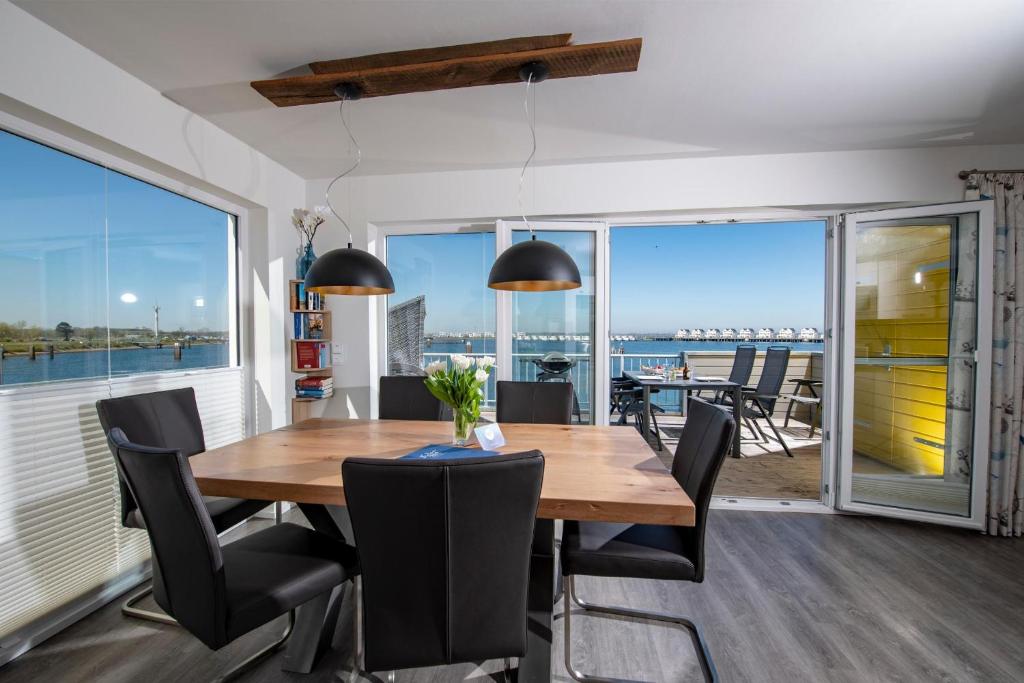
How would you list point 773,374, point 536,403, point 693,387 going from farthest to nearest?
point 773,374 < point 693,387 < point 536,403

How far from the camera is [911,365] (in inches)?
121

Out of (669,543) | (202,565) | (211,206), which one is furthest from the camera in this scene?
(211,206)

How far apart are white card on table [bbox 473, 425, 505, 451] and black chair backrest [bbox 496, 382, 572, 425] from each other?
701mm

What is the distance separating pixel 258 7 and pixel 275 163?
1740 millimetres

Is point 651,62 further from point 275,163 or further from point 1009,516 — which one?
point 1009,516

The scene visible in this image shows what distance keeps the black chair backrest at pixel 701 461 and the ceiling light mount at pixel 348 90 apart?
7.00 ft

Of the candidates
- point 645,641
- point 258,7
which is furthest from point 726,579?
point 258,7

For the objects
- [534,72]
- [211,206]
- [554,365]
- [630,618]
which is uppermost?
[534,72]

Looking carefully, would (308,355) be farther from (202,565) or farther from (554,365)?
(202,565)

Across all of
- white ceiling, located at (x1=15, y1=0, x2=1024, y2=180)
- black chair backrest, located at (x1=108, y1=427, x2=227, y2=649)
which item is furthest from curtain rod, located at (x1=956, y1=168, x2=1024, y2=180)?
black chair backrest, located at (x1=108, y1=427, x2=227, y2=649)

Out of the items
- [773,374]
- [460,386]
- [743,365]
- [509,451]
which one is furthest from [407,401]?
[743,365]

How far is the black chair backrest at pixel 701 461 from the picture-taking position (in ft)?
4.85

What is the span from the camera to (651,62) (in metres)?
2.03

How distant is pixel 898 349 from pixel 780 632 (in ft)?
7.59
